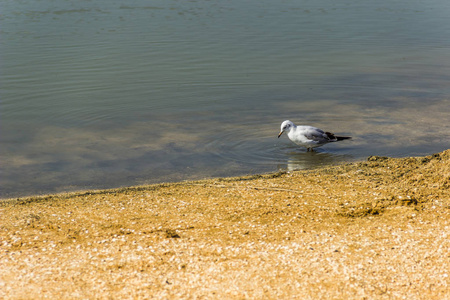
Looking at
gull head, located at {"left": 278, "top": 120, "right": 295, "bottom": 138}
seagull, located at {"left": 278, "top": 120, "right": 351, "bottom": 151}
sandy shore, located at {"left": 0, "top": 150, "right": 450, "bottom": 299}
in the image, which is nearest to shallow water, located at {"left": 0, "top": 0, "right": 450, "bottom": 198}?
seagull, located at {"left": 278, "top": 120, "right": 351, "bottom": 151}

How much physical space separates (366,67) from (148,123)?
7822 millimetres

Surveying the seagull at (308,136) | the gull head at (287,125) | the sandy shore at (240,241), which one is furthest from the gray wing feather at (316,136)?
the sandy shore at (240,241)

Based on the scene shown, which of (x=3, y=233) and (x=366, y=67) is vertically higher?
(x=366, y=67)

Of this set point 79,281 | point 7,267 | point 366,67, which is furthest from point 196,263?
point 366,67

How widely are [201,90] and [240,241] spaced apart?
8288 millimetres

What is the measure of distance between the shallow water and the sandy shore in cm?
160

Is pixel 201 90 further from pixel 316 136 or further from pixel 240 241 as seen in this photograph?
pixel 240 241

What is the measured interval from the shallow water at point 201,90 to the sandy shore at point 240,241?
1595mm

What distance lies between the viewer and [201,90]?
1316 cm

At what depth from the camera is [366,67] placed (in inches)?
614

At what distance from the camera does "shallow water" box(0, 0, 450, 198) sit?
891 cm

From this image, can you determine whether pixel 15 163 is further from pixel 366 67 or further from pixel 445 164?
pixel 366 67

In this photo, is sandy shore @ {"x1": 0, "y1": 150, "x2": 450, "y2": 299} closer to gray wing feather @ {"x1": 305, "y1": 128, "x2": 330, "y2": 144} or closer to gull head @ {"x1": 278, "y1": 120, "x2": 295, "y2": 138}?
gray wing feather @ {"x1": 305, "y1": 128, "x2": 330, "y2": 144}

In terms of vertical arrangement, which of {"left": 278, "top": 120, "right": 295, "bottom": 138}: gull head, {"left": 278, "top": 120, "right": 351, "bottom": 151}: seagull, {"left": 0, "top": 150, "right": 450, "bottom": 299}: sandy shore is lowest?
{"left": 0, "top": 150, "right": 450, "bottom": 299}: sandy shore
